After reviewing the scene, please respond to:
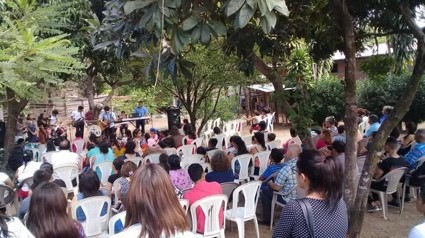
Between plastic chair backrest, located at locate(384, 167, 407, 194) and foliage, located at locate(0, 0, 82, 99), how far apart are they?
4781 millimetres

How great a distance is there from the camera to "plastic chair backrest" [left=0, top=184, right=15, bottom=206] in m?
4.80

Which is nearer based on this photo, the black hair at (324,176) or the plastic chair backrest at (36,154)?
the black hair at (324,176)

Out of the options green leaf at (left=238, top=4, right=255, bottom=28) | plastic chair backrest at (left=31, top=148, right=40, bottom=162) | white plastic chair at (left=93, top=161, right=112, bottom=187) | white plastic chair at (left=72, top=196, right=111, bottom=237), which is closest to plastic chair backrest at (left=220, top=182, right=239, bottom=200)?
white plastic chair at (left=72, top=196, right=111, bottom=237)

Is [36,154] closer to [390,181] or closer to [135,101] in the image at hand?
[390,181]

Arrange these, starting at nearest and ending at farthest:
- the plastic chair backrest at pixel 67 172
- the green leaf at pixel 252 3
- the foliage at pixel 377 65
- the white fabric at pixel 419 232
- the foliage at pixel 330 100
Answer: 1. the white fabric at pixel 419 232
2. the green leaf at pixel 252 3
3. the plastic chair backrest at pixel 67 172
4. the foliage at pixel 377 65
5. the foliage at pixel 330 100

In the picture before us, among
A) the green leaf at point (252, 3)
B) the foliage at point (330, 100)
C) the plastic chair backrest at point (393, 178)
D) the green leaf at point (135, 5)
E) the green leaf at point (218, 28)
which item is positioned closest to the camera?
the green leaf at point (252, 3)

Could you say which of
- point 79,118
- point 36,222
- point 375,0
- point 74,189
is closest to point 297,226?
point 36,222

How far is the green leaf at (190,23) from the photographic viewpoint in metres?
3.38

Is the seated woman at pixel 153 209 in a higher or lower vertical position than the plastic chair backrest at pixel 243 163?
higher

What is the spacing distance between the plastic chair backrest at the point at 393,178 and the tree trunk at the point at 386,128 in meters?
1.55

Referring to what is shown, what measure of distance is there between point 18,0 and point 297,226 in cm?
227

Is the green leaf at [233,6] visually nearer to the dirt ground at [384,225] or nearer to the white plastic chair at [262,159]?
the dirt ground at [384,225]

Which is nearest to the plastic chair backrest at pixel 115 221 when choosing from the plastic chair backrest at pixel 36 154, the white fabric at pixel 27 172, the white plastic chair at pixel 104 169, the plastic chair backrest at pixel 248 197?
the plastic chair backrest at pixel 248 197

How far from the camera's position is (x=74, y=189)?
7.13 m
